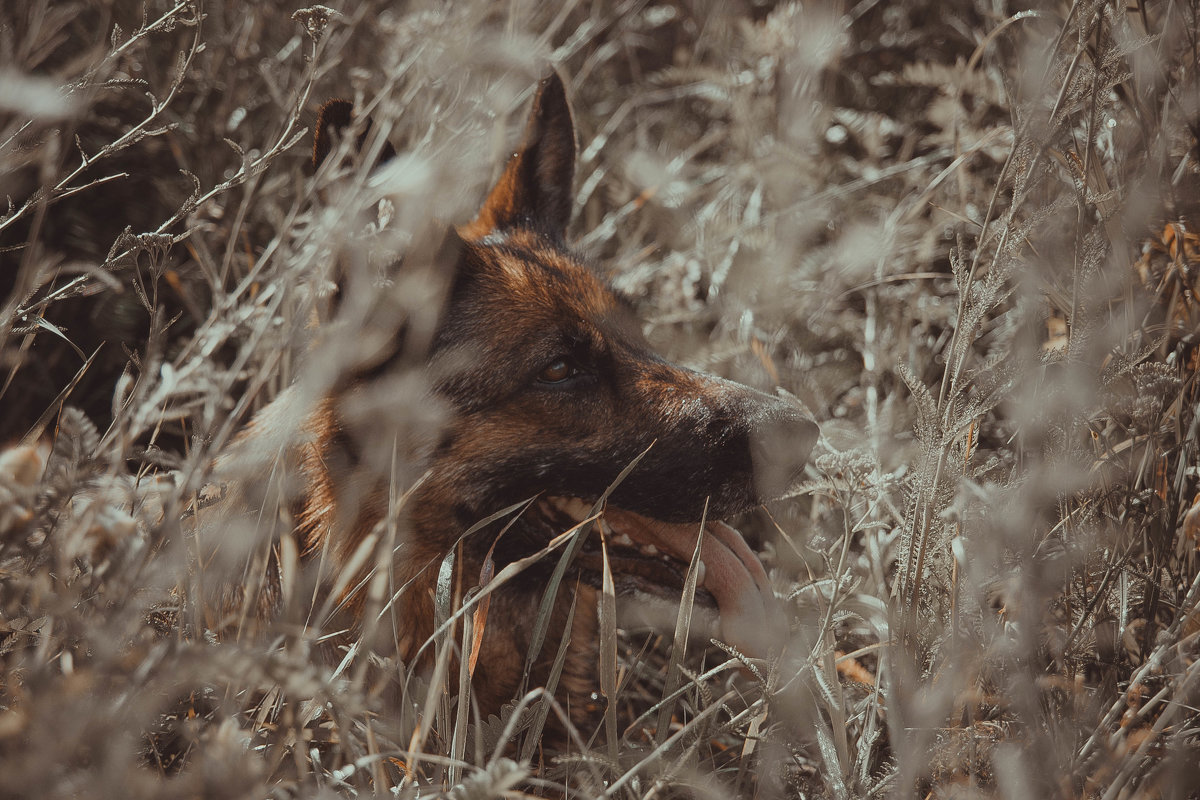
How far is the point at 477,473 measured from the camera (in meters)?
2.28

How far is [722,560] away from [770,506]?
0.50m

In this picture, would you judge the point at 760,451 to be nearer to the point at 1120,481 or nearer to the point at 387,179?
the point at 1120,481

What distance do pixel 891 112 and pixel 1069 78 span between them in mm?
2934

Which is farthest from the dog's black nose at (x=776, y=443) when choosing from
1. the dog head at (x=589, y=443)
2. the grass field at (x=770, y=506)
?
the grass field at (x=770, y=506)

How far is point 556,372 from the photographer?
7.77ft

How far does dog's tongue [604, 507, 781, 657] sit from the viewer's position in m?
2.23

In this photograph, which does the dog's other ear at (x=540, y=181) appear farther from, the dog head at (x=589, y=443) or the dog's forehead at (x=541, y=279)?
the dog head at (x=589, y=443)

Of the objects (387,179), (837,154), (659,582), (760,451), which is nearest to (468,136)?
(387,179)

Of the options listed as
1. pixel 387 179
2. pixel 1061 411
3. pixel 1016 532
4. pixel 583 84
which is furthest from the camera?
pixel 583 84

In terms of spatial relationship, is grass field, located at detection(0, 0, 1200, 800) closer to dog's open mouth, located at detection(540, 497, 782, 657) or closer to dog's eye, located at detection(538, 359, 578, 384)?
dog's open mouth, located at detection(540, 497, 782, 657)

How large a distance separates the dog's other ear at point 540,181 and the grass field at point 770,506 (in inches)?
5.1

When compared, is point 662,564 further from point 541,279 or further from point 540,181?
point 540,181

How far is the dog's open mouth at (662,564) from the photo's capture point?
2.30 metres

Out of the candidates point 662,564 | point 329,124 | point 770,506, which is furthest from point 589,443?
point 329,124
